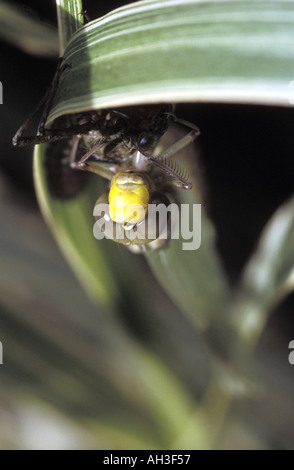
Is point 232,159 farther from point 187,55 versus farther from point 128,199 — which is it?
point 187,55

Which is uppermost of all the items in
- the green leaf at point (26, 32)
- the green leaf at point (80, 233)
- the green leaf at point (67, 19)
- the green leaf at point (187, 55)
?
the green leaf at point (26, 32)

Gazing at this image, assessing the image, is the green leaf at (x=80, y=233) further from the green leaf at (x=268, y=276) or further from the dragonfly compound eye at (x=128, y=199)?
the green leaf at (x=268, y=276)

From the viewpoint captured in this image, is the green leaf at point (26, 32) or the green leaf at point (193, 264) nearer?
the green leaf at point (26, 32)

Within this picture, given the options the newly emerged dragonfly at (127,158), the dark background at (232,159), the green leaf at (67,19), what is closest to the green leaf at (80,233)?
the newly emerged dragonfly at (127,158)

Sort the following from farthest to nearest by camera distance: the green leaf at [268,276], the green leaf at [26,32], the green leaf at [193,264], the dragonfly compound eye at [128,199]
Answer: the green leaf at [268,276] < the green leaf at [193,264] < the green leaf at [26,32] < the dragonfly compound eye at [128,199]

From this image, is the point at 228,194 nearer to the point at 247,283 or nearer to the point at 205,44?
the point at 247,283

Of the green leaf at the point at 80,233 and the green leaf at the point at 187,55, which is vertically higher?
the green leaf at the point at 80,233

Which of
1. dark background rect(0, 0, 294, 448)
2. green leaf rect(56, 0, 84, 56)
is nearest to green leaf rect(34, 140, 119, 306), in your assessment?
green leaf rect(56, 0, 84, 56)
